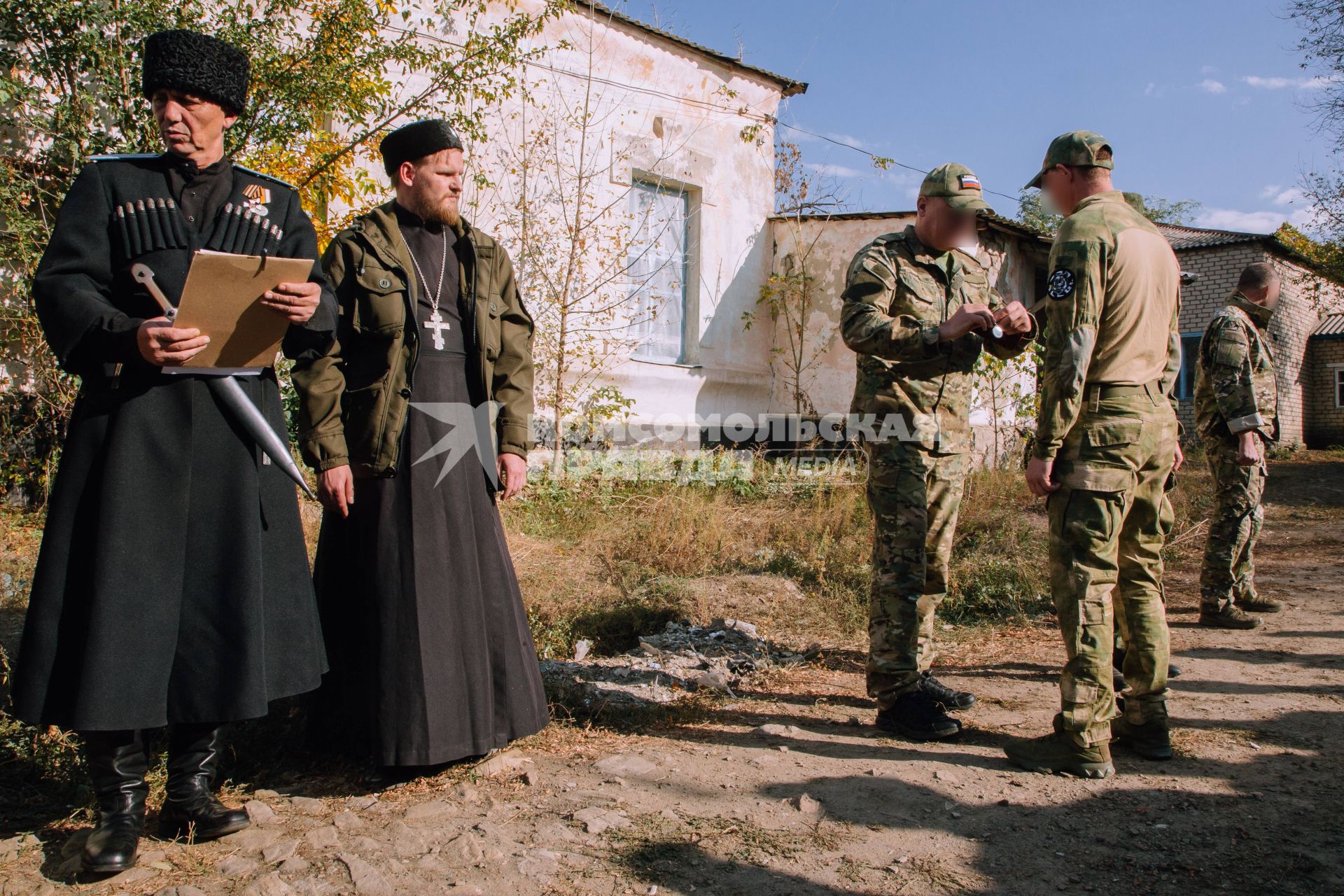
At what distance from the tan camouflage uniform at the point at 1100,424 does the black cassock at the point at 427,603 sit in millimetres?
1915

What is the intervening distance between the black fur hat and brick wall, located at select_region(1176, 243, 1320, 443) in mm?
22692

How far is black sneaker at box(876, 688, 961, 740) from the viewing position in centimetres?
346

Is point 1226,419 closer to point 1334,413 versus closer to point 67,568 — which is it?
point 67,568

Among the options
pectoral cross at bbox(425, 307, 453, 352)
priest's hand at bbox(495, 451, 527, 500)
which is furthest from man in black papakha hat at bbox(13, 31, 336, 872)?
priest's hand at bbox(495, 451, 527, 500)

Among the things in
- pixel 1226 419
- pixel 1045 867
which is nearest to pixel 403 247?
pixel 1045 867

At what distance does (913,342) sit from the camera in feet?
11.3

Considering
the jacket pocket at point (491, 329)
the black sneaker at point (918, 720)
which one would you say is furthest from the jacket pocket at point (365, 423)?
the black sneaker at point (918, 720)

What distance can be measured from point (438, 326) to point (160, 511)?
109cm

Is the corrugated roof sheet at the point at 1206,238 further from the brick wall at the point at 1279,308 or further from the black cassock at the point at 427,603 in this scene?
the black cassock at the point at 427,603

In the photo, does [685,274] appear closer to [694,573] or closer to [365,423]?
[694,573]

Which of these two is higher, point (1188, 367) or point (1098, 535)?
point (1188, 367)

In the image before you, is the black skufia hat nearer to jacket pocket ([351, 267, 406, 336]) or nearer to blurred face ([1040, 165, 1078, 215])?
jacket pocket ([351, 267, 406, 336])

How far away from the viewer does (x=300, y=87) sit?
6.57 metres

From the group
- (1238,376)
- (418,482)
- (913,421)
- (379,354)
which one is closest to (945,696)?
(913,421)
